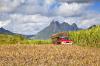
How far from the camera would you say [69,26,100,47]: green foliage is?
57.1m

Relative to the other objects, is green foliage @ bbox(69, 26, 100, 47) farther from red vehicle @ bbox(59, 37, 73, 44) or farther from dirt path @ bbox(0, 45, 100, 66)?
dirt path @ bbox(0, 45, 100, 66)

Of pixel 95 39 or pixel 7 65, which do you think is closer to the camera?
pixel 7 65

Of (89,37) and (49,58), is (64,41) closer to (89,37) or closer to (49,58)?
(89,37)

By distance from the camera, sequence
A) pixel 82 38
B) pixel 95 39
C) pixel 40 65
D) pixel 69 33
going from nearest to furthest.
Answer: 1. pixel 40 65
2. pixel 95 39
3. pixel 82 38
4. pixel 69 33

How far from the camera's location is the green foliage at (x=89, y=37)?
57.1m

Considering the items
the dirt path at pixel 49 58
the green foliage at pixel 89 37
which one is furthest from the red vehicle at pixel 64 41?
the dirt path at pixel 49 58

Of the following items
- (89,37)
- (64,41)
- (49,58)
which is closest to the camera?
(49,58)

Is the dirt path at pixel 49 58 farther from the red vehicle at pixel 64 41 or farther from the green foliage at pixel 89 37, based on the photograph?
the green foliage at pixel 89 37

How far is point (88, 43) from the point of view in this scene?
195ft

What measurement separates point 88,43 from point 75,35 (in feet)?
25.3

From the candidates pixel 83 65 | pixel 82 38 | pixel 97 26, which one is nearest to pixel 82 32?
pixel 82 38

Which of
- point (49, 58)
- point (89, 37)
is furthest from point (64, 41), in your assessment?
point (49, 58)

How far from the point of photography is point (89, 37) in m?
59.0

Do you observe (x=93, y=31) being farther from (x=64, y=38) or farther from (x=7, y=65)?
(x=7, y=65)
